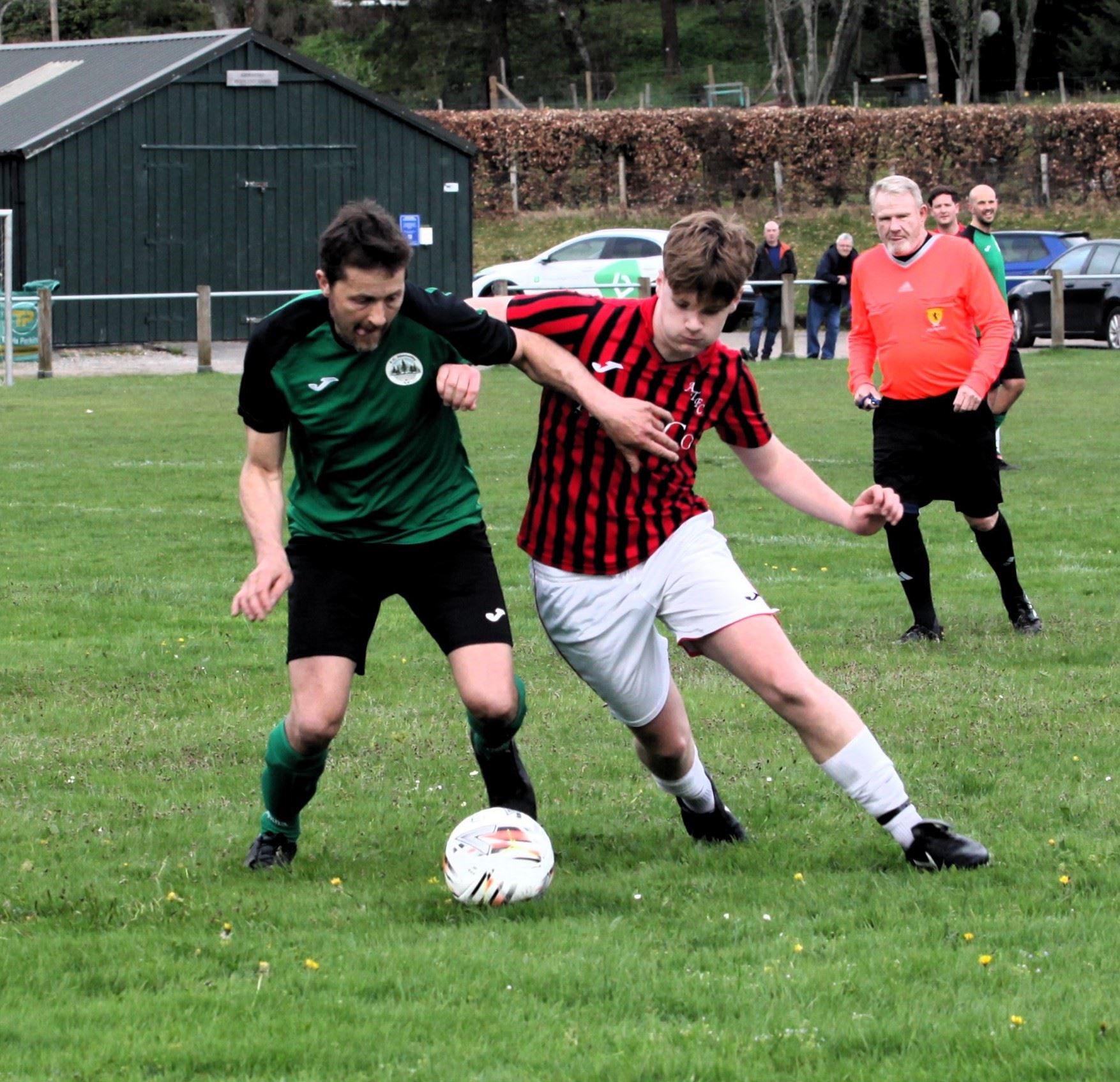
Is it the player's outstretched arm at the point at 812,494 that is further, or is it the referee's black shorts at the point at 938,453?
the referee's black shorts at the point at 938,453

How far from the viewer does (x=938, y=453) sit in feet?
30.3

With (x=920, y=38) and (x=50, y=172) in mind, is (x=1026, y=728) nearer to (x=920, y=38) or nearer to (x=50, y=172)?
(x=50, y=172)

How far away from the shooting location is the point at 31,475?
51.3 ft

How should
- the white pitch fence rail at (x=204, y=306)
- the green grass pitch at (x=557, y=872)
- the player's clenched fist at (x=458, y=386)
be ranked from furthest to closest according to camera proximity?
the white pitch fence rail at (x=204, y=306) → the player's clenched fist at (x=458, y=386) → the green grass pitch at (x=557, y=872)

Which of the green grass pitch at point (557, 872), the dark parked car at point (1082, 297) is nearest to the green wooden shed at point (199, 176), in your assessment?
the dark parked car at point (1082, 297)

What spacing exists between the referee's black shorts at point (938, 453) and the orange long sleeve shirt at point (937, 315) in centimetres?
11

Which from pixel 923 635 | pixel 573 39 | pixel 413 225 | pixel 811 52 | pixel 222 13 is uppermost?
pixel 573 39

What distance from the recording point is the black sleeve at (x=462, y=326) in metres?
5.26

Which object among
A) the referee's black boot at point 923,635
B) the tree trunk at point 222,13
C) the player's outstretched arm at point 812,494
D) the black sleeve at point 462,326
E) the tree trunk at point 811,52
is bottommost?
the referee's black boot at point 923,635

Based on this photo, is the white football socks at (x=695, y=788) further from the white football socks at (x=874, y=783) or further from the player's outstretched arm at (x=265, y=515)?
the player's outstretched arm at (x=265, y=515)

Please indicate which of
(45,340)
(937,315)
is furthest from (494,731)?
(45,340)

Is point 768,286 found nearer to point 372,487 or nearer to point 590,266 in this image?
point 590,266

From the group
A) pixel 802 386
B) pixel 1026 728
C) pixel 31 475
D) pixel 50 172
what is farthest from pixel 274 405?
pixel 50 172

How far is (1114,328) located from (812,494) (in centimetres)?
2558
